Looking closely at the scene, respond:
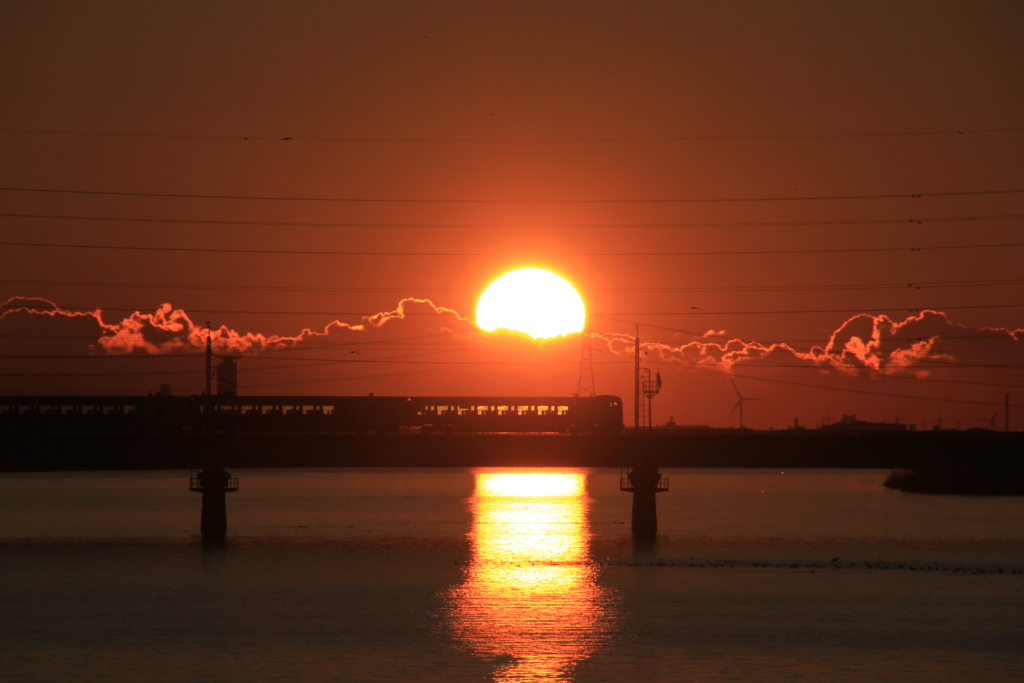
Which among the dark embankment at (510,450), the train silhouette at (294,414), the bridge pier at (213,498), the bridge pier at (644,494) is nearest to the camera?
the dark embankment at (510,450)

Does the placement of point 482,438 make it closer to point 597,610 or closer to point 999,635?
point 597,610

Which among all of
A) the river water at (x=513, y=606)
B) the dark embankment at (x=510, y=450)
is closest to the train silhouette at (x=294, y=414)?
the river water at (x=513, y=606)

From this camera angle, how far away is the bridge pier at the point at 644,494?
108438mm

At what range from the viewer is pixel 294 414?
12206cm

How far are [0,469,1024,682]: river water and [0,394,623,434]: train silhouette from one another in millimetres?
11786

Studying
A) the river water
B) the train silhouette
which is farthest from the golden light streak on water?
the train silhouette

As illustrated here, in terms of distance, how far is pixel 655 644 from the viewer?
199 feet

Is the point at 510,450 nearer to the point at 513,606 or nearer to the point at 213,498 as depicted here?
the point at 513,606

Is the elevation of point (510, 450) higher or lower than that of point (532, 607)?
higher

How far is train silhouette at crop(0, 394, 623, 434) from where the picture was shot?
11738 cm

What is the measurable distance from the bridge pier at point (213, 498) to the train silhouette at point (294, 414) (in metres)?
5.35

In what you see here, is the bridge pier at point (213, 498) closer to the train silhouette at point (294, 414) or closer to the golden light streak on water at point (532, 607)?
the train silhouette at point (294, 414)

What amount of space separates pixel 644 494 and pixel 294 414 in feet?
123

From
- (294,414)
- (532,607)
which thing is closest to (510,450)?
(532,607)
